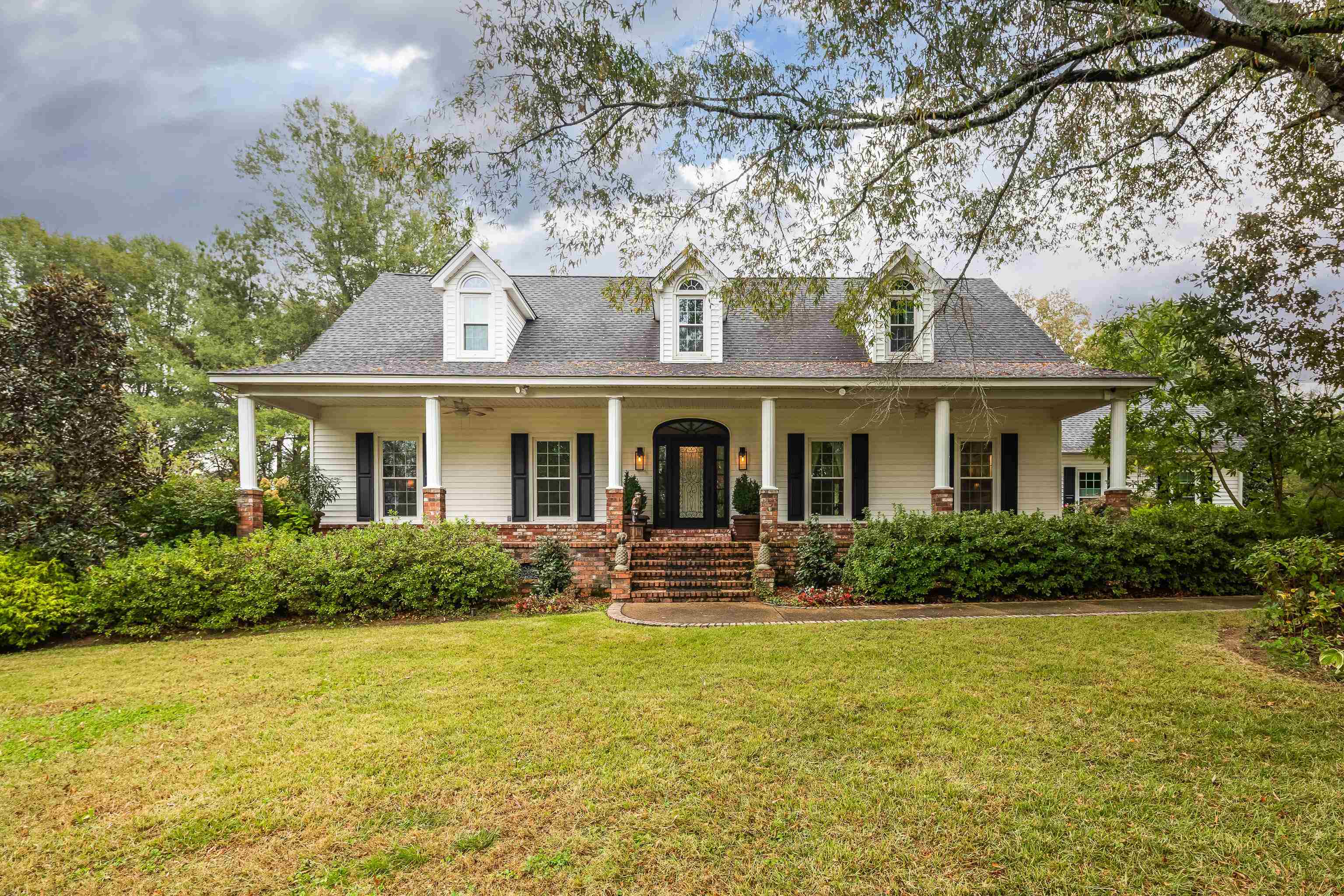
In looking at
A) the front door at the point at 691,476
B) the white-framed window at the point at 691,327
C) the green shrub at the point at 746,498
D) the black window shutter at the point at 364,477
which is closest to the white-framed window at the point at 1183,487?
the green shrub at the point at 746,498

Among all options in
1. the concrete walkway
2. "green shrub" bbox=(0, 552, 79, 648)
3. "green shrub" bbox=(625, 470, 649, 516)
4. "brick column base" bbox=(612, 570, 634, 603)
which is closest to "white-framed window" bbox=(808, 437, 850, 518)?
"green shrub" bbox=(625, 470, 649, 516)

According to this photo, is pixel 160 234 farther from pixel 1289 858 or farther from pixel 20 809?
pixel 1289 858

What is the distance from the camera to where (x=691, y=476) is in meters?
13.0

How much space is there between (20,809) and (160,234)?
28064 mm

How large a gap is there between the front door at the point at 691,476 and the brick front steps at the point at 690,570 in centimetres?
160

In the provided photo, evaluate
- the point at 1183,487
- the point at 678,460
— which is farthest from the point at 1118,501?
the point at 678,460

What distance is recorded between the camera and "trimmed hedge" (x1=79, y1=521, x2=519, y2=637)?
25.3 ft

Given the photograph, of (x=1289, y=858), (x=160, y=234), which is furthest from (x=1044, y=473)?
(x=160, y=234)

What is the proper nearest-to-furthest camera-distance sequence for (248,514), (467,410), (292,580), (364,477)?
(292,580) → (248,514) → (467,410) → (364,477)

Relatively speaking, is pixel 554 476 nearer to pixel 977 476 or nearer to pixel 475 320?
pixel 475 320

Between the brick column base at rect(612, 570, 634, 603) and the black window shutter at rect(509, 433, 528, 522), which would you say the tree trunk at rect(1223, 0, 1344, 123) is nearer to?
the brick column base at rect(612, 570, 634, 603)

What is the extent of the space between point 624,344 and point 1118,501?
402 inches

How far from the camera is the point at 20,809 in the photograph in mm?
3279

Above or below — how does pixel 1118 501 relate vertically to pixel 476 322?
below
